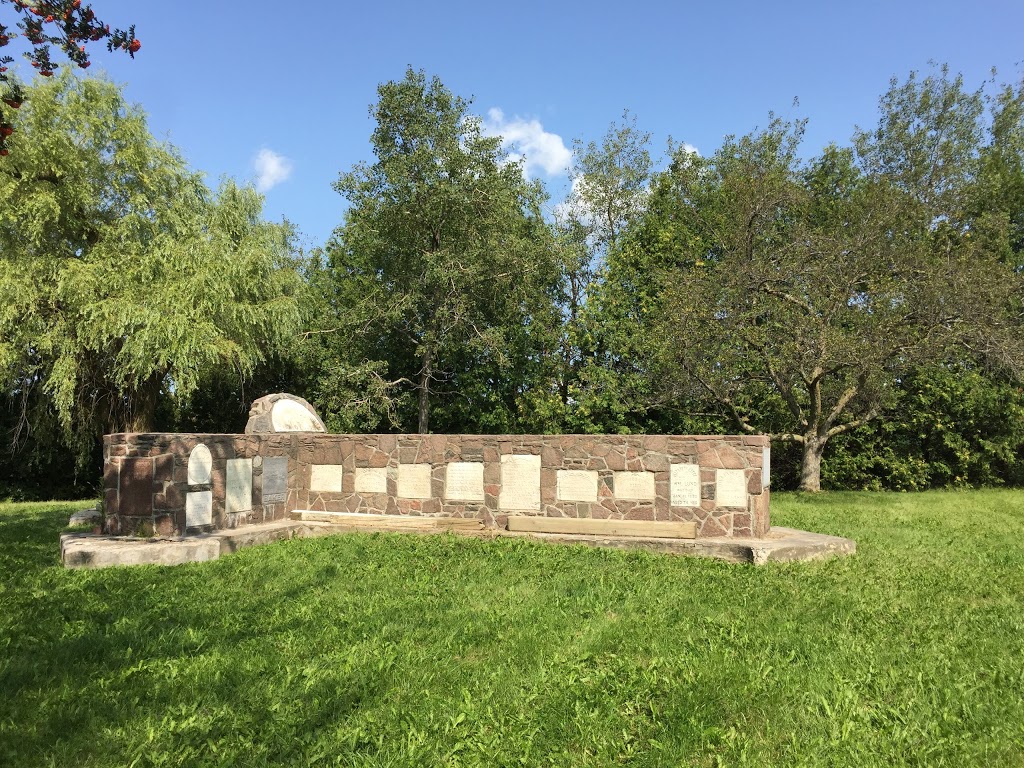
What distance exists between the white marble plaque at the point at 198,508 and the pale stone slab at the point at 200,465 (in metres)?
0.14

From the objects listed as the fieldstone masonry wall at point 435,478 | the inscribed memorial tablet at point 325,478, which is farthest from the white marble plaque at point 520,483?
the inscribed memorial tablet at point 325,478

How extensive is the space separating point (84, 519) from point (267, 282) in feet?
25.7

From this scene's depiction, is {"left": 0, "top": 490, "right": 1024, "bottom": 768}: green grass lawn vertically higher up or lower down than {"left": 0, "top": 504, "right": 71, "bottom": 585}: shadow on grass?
higher up

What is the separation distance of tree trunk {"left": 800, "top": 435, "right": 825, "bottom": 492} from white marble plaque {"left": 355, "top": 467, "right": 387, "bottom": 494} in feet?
34.9

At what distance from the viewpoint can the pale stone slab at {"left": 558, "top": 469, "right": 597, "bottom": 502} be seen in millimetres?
8484

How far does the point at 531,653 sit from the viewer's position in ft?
14.1

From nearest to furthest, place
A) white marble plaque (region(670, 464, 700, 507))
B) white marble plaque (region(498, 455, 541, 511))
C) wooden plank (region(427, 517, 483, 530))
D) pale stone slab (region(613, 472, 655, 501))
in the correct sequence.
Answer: white marble plaque (region(670, 464, 700, 507)) < pale stone slab (region(613, 472, 655, 501)) < white marble plaque (region(498, 455, 541, 511)) < wooden plank (region(427, 517, 483, 530))

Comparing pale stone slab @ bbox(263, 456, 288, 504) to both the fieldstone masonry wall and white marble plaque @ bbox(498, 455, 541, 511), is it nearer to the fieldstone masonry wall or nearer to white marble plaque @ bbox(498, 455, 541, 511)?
the fieldstone masonry wall

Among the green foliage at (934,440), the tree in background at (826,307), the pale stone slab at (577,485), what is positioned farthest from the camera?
the green foliage at (934,440)

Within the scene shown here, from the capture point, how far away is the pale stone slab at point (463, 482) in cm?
901

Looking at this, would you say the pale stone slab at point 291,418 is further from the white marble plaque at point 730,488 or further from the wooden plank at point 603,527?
the white marble plaque at point 730,488

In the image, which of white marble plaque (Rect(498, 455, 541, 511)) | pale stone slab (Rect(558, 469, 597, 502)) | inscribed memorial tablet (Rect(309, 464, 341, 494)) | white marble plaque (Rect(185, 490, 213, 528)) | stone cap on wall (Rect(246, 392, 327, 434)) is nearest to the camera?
white marble plaque (Rect(185, 490, 213, 528))

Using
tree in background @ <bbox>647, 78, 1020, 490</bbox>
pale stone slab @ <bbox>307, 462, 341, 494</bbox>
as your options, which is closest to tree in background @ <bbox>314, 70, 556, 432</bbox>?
tree in background @ <bbox>647, 78, 1020, 490</bbox>

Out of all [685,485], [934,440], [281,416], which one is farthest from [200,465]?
[934,440]
